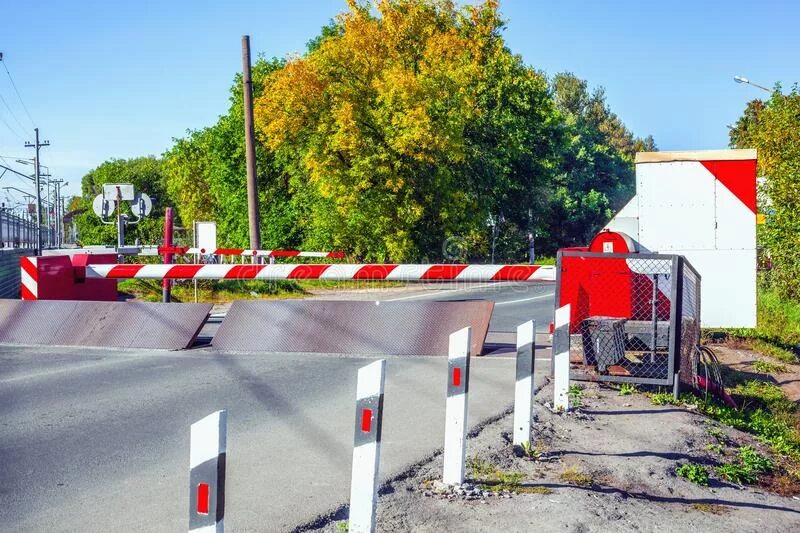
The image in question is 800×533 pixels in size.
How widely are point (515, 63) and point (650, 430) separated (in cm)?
3906

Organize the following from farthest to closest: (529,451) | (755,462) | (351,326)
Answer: (351,326)
(755,462)
(529,451)

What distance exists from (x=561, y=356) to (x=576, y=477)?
6.09 ft

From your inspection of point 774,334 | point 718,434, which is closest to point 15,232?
point 774,334

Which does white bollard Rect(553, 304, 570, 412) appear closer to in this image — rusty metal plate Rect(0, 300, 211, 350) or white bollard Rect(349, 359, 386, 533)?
white bollard Rect(349, 359, 386, 533)

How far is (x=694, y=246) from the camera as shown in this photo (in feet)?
35.1

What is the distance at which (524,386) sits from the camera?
19.9 feet

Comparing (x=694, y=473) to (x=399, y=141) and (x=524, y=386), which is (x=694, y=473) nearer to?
(x=524, y=386)

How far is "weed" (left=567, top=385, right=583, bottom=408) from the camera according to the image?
7.58 m

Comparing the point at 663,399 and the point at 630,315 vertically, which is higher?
the point at 630,315

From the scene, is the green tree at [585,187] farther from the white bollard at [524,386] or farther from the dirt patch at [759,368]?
the white bollard at [524,386]

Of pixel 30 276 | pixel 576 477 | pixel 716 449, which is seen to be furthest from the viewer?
pixel 30 276

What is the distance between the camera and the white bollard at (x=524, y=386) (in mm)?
6031

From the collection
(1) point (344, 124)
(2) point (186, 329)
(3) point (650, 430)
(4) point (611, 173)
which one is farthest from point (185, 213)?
(3) point (650, 430)

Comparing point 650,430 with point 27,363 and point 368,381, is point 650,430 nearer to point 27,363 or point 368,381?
point 368,381
